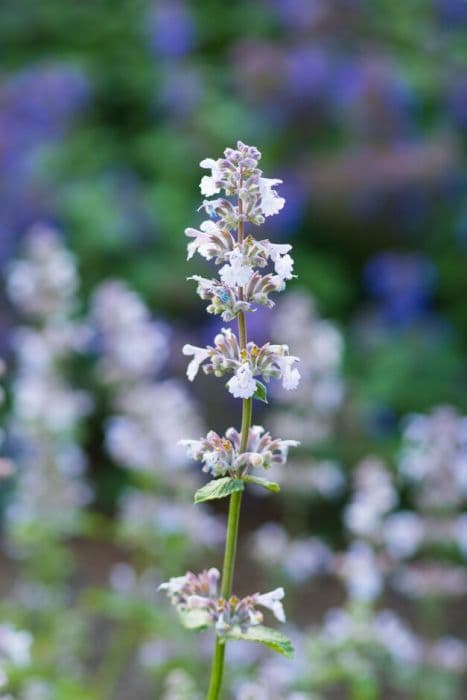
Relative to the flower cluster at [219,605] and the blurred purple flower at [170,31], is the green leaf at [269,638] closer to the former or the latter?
the flower cluster at [219,605]

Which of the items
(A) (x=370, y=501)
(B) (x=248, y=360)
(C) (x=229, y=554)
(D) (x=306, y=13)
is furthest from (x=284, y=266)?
(D) (x=306, y=13)

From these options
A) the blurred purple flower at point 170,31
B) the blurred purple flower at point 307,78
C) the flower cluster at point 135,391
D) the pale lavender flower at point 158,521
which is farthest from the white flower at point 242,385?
the blurred purple flower at point 170,31

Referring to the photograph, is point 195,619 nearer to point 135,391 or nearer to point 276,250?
point 276,250

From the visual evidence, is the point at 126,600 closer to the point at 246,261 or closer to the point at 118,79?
the point at 246,261

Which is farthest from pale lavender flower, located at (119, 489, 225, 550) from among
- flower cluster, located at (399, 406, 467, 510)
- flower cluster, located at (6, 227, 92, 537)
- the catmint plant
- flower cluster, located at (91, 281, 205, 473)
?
the catmint plant

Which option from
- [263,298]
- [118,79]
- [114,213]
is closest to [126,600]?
[263,298]

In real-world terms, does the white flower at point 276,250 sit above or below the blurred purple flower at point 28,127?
below
